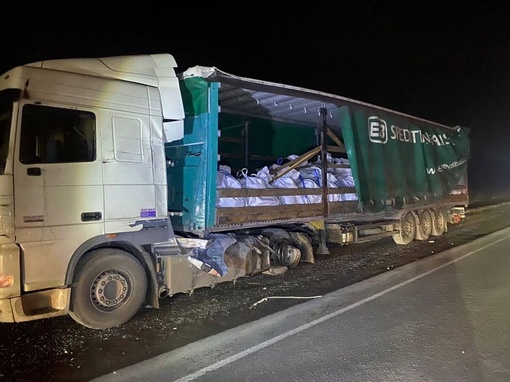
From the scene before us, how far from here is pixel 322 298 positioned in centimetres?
644

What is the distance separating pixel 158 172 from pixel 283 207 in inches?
106

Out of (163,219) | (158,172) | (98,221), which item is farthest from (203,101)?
(98,221)

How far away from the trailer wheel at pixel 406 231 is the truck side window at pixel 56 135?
8.72 metres

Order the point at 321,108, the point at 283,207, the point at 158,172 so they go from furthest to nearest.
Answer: the point at 321,108 < the point at 283,207 < the point at 158,172

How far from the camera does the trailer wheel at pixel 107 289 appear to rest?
5.17 m

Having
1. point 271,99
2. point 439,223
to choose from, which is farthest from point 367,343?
point 439,223

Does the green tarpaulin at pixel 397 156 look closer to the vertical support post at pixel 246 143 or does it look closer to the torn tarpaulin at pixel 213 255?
the vertical support post at pixel 246 143

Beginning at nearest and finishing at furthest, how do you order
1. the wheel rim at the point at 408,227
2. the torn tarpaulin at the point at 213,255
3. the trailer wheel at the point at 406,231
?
the torn tarpaulin at the point at 213,255 → the trailer wheel at the point at 406,231 → the wheel rim at the point at 408,227

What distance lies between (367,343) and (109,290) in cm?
320

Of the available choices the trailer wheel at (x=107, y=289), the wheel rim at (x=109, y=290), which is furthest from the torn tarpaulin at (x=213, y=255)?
the wheel rim at (x=109, y=290)

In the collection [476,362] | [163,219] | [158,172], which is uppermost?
[158,172]

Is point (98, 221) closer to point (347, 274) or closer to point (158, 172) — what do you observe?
point (158, 172)

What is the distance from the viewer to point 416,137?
11469 mm

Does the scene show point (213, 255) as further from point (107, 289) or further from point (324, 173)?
point (324, 173)
